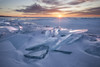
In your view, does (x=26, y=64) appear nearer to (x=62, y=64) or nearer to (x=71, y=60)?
(x=62, y=64)

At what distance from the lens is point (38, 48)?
10.3 ft

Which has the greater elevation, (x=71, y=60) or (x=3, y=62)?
(x=3, y=62)

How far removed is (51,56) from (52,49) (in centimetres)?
43

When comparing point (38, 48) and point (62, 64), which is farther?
point (38, 48)

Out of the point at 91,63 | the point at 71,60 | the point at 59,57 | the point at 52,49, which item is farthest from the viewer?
the point at 52,49

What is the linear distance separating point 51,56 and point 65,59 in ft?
1.78

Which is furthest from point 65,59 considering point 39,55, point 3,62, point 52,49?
point 3,62

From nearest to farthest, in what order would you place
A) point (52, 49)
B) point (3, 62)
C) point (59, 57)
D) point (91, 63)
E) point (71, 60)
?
point (3, 62) → point (91, 63) → point (71, 60) → point (59, 57) → point (52, 49)

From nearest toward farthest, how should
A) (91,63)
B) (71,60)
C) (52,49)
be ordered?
(91,63) → (71,60) → (52,49)

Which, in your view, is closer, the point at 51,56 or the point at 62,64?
the point at 62,64

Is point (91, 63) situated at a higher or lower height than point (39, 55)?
lower

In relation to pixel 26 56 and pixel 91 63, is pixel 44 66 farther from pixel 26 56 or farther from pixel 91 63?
pixel 91 63

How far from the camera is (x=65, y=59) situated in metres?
2.55

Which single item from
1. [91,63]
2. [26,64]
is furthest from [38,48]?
[91,63]
